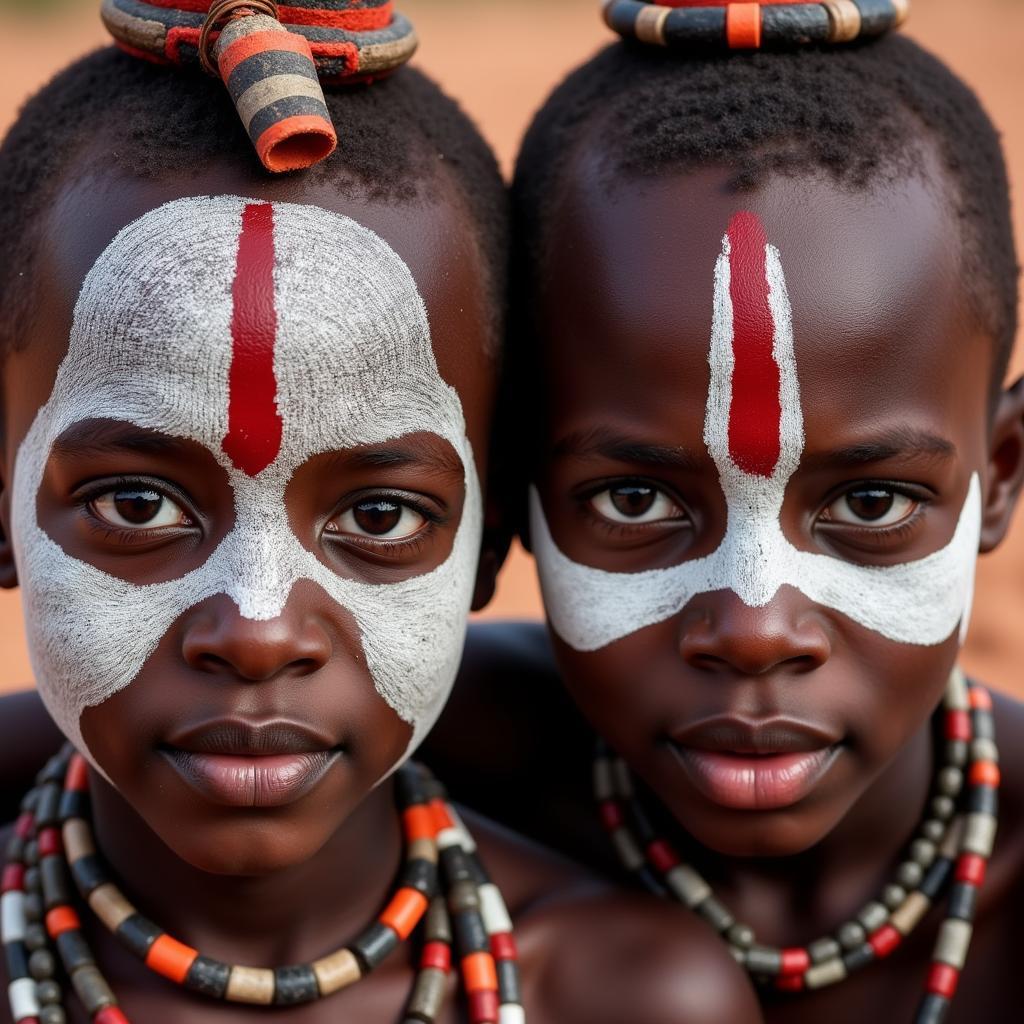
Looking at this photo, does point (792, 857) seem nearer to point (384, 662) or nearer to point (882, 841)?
point (882, 841)

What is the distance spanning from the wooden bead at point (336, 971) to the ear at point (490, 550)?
21.9 inches

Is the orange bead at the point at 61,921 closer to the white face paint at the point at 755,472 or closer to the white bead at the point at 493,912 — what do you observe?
the white bead at the point at 493,912

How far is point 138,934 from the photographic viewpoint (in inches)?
93.0

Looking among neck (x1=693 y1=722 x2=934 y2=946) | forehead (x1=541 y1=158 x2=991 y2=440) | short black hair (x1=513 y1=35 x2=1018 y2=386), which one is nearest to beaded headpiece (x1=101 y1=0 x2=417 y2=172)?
short black hair (x1=513 y1=35 x2=1018 y2=386)

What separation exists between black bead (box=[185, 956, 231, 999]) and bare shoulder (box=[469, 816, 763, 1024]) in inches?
18.1

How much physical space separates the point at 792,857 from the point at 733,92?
4.16ft

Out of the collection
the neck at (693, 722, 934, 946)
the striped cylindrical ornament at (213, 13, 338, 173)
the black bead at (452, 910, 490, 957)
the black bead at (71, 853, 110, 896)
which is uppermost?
the striped cylindrical ornament at (213, 13, 338, 173)

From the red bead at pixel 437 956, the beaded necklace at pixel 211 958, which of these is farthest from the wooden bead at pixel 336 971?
the red bead at pixel 437 956

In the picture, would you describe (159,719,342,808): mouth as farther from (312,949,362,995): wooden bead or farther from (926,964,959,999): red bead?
(926,964,959,999): red bead

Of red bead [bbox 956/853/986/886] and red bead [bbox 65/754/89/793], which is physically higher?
red bead [bbox 65/754/89/793]

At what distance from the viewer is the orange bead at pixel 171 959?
2.32 metres

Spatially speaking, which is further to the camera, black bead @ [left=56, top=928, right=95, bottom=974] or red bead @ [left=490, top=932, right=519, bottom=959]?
red bead @ [left=490, top=932, right=519, bottom=959]

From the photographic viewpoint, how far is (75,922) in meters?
2.42

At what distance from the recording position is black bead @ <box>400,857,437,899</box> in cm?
250
